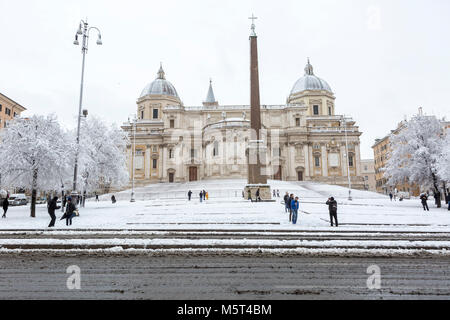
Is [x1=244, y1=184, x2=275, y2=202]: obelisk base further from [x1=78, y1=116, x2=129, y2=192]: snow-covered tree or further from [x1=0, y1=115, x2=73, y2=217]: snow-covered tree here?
[x1=0, y1=115, x2=73, y2=217]: snow-covered tree

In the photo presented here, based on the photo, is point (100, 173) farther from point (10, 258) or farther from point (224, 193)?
point (10, 258)

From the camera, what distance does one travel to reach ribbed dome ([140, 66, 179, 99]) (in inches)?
2694

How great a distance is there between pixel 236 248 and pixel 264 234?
2.45m

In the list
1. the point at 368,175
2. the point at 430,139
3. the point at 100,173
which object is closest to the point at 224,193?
the point at 100,173

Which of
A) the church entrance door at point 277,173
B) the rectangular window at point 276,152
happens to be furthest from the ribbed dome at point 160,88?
the church entrance door at point 277,173

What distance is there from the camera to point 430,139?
2670 centimetres

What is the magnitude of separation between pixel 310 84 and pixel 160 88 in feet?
114

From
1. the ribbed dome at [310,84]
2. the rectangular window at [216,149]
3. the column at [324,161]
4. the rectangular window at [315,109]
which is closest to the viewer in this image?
the rectangular window at [216,149]

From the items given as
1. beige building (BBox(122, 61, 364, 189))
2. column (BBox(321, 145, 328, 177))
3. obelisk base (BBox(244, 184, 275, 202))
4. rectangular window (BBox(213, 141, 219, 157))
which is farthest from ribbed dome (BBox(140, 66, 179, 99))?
obelisk base (BBox(244, 184, 275, 202))

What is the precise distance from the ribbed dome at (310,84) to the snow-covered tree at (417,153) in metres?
39.8

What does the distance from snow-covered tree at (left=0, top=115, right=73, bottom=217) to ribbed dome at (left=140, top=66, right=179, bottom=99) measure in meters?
50.8

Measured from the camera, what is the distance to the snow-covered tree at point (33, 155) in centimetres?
1761

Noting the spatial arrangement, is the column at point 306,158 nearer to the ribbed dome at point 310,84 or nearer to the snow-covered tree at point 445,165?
the ribbed dome at point 310,84
